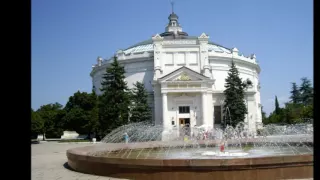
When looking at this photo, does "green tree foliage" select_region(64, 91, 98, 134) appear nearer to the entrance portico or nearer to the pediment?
the entrance portico

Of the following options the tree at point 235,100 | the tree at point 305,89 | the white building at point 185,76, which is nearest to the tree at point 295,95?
the tree at point 305,89

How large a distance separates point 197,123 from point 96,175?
3407 centimetres

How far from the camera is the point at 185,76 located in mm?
42031

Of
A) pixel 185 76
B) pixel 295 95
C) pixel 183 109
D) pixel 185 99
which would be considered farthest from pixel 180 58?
pixel 295 95

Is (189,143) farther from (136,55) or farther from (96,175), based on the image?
(136,55)

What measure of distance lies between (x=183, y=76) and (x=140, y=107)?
7.00 meters

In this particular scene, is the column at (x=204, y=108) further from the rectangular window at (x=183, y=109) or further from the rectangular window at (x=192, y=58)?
the rectangular window at (x=192, y=58)

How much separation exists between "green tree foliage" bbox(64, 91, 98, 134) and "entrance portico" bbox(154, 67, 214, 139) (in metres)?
9.09

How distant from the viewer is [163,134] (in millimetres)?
37969

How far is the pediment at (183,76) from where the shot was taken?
137 feet

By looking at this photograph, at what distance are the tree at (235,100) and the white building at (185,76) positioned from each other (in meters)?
2.30

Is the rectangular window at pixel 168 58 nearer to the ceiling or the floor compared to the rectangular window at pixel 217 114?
nearer to the ceiling

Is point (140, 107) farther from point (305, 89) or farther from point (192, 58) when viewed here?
point (305, 89)
